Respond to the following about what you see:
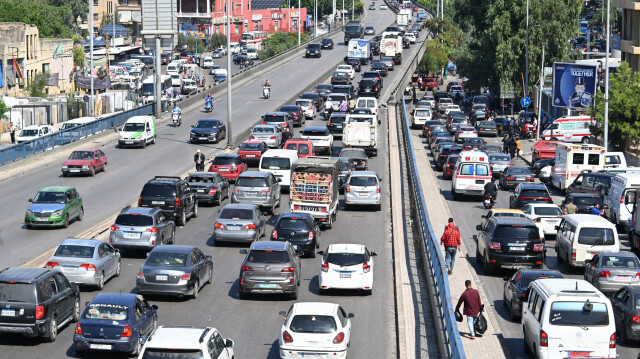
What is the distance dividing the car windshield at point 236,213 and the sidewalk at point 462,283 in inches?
285

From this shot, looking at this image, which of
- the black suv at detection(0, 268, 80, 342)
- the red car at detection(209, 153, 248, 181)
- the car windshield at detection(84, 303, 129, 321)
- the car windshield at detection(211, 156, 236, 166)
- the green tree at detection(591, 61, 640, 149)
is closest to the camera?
the car windshield at detection(84, 303, 129, 321)

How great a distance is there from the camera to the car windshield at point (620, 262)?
2772 cm

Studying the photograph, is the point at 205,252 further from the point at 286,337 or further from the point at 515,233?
the point at 286,337

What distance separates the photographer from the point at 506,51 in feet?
276

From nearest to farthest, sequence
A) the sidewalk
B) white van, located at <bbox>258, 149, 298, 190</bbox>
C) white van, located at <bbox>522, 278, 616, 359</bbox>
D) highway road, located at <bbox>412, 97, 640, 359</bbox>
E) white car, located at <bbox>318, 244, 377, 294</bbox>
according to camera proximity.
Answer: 1. white van, located at <bbox>522, 278, 616, 359</bbox>
2. the sidewalk
3. highway road, located at <bbox>412, 97, 640, 359</bbox>
4. white car, located at <bbox>318, 244, 377, 294</bbox>
5. white van, located at <bbox>258, 149, 298, 190</bbox>

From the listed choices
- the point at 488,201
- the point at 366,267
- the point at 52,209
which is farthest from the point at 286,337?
the point at 488,201

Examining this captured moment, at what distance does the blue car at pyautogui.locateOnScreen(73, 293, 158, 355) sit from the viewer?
829 inches

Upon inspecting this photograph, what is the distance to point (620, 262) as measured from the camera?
27891 millimetres

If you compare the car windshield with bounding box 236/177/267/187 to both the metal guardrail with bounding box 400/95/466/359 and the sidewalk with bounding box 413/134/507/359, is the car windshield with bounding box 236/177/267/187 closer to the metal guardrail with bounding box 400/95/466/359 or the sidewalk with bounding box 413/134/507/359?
the metal guardrail with bounding box 400/95/466/359

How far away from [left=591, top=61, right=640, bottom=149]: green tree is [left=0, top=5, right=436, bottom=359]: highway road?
520 inches

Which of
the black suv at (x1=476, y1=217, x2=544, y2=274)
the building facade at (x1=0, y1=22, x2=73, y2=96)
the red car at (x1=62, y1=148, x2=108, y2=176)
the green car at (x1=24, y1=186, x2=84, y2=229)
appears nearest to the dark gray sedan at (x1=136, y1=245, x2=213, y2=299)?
the black suv at (x1=476, y1=217, x2=544, y2=274)

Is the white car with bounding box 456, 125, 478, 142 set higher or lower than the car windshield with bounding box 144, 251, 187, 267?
higher

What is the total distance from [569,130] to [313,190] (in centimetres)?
3652

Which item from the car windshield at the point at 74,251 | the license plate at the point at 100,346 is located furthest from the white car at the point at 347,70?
the license plate at the point at 100,346
